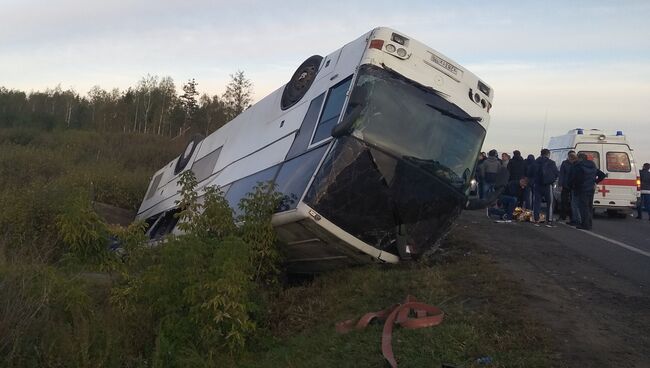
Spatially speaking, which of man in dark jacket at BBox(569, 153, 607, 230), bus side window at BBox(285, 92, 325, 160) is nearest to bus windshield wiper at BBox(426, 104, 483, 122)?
bus side window at BBox(285, 92, 325, 160)

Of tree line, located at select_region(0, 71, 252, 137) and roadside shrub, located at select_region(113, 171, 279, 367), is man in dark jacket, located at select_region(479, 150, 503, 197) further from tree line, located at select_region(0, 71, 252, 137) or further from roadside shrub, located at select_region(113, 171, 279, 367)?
tree line, located at select_region(0, 71, 252, 137)

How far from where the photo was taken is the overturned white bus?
679 cm

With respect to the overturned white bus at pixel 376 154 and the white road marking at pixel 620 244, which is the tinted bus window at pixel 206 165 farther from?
the white road marking at pixel 620 244

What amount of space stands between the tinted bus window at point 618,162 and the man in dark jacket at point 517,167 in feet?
14.4

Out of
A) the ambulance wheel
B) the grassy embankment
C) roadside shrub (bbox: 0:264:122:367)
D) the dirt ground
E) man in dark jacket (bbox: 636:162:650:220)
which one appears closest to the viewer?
the dirt ground

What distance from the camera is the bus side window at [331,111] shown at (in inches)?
283

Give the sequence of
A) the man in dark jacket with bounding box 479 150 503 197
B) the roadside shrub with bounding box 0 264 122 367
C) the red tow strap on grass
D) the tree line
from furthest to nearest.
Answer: the tree line → the man in dark jacket with bounding box 479 150 503 197 → the roadside shrub with bounding box 0 264 122 367 → the red tow strap on grass

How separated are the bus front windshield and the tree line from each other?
3714cm

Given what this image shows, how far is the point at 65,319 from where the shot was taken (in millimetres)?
6426

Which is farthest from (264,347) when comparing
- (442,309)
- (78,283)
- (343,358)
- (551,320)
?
(551,320)

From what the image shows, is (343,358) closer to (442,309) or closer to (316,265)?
(442,309)

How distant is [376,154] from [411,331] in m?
2.32

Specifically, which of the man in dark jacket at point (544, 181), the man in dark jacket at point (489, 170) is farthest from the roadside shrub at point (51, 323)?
the man in dark jacket at point (489, 170)

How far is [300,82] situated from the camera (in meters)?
9.52
